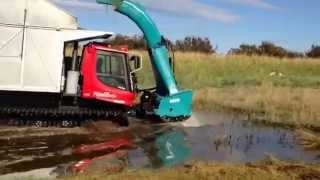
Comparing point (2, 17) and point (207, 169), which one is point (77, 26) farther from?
point (207, 169)

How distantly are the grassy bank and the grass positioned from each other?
859 centimetres

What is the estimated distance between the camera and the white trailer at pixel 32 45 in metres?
16.6

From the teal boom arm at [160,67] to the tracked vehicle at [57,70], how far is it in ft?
4.21

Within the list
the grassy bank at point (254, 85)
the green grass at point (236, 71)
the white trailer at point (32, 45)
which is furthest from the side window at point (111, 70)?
the green grass at point (236, 71)

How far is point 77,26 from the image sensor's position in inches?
684

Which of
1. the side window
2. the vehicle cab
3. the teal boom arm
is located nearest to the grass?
the vehicle cab

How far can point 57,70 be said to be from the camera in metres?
16.9

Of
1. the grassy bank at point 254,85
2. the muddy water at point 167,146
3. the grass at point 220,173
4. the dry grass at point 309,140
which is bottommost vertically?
the muddy water at point 167,146

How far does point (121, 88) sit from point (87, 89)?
102 centimetres

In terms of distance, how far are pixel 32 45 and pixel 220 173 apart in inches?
292

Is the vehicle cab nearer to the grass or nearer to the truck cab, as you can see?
the truck cab

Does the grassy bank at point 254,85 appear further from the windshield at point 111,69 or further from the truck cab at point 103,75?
the windshield at point 111,69

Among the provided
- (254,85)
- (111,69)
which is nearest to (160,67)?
(111,69)

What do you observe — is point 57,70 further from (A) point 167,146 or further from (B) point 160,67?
(B) point 160,67
